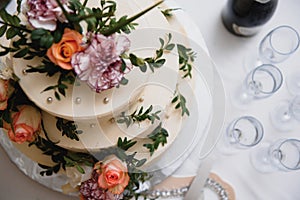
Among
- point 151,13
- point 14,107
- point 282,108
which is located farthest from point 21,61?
point 282,108

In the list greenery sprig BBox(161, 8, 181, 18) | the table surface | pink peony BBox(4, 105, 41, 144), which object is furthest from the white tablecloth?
pink peony BBox(4, 105, 41, 144)

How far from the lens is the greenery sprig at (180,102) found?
0.90m

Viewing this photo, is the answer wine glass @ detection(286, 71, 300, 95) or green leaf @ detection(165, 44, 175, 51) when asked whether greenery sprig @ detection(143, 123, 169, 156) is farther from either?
wine glass @ detection(286, 71, 300, 95)

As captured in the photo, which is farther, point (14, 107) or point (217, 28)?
point (217, 28)

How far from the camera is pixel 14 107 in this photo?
2.55 ft

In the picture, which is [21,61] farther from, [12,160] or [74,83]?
[12,160]

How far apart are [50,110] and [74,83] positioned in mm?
51

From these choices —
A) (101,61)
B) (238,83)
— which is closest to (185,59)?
(238,83)

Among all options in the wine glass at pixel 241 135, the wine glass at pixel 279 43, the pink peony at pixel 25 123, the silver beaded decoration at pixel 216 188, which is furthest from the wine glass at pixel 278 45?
the pink peony at pixel 25 123

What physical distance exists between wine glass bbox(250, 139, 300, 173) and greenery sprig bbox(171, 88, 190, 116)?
201 mm

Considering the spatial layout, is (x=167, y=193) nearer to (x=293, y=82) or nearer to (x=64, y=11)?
(x=293, y=82)

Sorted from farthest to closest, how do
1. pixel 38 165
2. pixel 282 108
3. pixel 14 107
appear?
pixel 282 108 → pixel 38 165 → pixel 14 107

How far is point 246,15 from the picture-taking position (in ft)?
3.24

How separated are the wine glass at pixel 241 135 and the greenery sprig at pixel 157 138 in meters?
0.17
